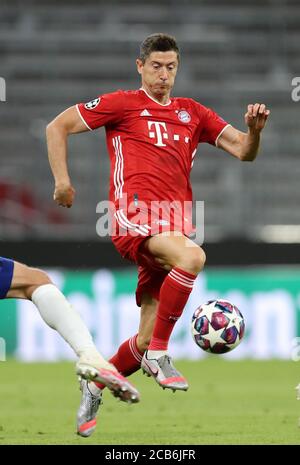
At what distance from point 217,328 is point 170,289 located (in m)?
0.48

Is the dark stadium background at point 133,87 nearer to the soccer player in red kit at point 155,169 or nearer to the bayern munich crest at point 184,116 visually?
the soccer player in red kit at point 155,169

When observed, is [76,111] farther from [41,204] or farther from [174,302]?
[41,204]

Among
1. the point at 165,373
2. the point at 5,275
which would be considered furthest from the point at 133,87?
the point at 5,275

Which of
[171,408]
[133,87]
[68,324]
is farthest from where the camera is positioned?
[133,87]

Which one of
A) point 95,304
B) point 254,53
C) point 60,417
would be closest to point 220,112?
point 254,53

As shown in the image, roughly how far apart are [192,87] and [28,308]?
192 inches

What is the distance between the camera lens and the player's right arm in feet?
19.6

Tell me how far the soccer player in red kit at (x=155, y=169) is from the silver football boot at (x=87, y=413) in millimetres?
413

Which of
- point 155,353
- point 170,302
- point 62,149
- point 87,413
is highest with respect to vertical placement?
point 62,149

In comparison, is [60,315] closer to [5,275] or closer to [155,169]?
[5,275]

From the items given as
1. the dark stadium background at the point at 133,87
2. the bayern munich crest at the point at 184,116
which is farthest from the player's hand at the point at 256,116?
the dark stadium background at the point at 133,87

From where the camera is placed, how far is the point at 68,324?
208 inches

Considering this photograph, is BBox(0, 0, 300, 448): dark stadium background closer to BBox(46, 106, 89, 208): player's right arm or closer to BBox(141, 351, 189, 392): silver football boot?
BBox(141, 351, 189, 392): silver football boot

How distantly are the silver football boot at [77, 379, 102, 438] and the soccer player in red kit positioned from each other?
0.41 m
